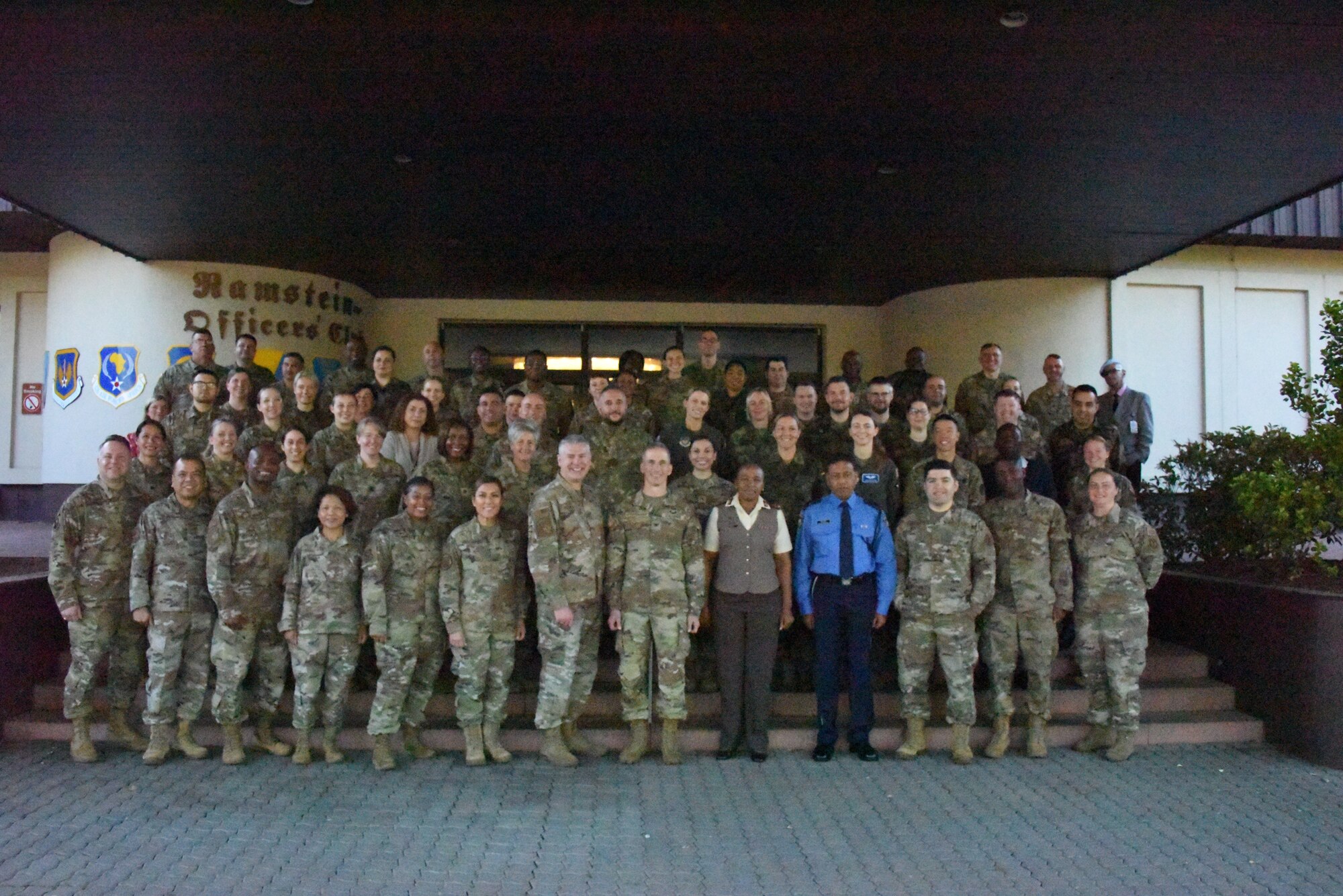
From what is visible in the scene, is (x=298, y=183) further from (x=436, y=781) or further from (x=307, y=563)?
(x=436, y=781)

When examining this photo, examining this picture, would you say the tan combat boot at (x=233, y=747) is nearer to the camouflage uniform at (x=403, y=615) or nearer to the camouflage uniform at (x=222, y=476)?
the camouflage uniform at (x=403, y=615)

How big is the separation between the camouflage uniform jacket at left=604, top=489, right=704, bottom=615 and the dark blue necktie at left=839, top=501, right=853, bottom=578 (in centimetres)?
90

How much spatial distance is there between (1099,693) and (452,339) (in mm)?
10775

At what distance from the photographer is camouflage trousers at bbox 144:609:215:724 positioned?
5770 millimetres

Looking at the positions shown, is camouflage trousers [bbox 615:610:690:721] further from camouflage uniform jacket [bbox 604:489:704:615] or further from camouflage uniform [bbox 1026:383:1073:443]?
camouflage uniform [bbox 1026:383:1073:443]

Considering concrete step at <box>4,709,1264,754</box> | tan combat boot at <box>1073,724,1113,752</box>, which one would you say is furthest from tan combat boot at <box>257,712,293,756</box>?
tan combat boot at <box>1073,724,1113,752</box>

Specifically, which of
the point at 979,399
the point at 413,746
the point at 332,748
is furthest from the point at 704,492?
the point at 979,399

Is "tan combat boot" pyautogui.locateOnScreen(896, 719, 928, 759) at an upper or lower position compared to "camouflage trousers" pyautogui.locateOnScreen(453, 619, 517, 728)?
lower

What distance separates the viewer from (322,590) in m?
5.70

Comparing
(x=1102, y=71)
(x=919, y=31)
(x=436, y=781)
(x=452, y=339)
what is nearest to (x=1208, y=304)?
(x=1102, y=71)

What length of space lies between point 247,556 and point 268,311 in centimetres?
678

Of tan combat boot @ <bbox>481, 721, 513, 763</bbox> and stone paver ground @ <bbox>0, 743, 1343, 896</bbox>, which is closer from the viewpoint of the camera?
stone paver ground @ <bbox>0, 743, 1343, 896</bbox>

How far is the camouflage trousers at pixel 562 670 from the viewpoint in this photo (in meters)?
5.76

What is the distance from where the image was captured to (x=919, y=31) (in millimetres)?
5305
